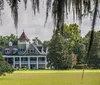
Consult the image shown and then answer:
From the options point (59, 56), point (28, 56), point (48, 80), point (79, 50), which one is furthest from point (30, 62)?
point (48, 80)

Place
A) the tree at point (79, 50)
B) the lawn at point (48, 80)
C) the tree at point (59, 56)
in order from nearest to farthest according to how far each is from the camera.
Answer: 1. the lawn at point (48, 80)
2. the tree at point (59, 56)
3. the tree at point (79, 50)

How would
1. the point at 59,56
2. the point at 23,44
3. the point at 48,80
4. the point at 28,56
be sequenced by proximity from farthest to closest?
the point at 23,44
the point at 28,56
the point at 59,56
the point at 48,80

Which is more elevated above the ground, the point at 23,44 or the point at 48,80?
the point at 23,44

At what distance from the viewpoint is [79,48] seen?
294 feet

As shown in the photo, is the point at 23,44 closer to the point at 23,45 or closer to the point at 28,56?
the point at 23,45

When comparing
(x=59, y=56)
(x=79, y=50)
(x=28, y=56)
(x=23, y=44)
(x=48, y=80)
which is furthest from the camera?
(x=23, y=44)

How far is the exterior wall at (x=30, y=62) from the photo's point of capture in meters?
94.8

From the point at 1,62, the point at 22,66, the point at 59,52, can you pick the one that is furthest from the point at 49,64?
the point at 1,62

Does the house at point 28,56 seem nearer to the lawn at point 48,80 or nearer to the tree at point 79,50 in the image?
the tree at point 79,50

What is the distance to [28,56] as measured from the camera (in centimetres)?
9475

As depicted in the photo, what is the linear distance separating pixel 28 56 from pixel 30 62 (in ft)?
5.31

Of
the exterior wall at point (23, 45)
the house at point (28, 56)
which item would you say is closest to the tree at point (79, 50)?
the house at point (28, 56)

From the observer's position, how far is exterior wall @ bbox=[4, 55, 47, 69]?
94750 mm

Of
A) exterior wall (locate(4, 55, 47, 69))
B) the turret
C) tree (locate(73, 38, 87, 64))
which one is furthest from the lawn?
the turret
